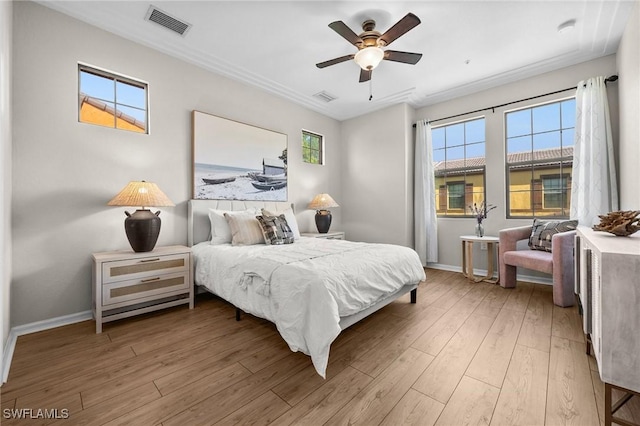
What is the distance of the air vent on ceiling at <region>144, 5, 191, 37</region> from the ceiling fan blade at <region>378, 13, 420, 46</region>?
205cm

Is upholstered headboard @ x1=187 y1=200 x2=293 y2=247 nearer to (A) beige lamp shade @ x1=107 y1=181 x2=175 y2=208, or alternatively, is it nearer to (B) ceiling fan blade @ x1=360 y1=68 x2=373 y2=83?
(A) beige lamp shade @ x1=107 y1=181 x2=175 y2=208

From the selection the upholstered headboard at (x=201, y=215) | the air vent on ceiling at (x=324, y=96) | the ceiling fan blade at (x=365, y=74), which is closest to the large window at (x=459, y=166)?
the air vent on ceiling at (x=324, y=96)

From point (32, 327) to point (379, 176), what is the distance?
4.81 meters

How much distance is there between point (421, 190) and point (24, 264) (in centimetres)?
505

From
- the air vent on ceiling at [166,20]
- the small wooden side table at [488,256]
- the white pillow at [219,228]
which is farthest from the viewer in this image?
the small wooden side table at [488,256]

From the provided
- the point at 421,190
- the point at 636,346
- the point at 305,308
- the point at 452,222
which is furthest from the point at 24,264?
the point at 452,222

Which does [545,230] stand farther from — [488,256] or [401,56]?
[401,56]

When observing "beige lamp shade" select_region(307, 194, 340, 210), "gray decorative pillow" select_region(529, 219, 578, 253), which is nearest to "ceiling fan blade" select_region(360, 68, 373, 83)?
"beige lamp shade" select_region(307, 194, 340, 210)

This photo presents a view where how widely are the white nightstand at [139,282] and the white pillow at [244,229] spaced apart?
0.54 meters

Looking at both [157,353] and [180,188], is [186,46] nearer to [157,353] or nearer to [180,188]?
[180,188]

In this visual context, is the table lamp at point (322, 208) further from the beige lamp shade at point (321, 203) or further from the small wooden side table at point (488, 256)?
Result: the small wooden side table at point (488, 256)

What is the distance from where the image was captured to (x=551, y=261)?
2.84 meters

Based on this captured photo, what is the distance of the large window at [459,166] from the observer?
13.9ft

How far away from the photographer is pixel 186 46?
3.01 meters
